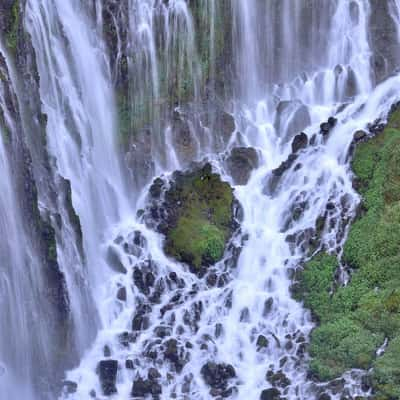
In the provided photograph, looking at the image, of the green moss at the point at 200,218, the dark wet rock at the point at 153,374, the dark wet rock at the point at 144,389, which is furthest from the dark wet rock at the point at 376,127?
the dark wet rock at the point at 144,389

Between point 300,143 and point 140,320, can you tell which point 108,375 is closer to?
point 140,320

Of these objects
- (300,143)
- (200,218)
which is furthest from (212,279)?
(300,143)

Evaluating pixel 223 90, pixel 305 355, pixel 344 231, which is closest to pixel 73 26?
pixel 223 90

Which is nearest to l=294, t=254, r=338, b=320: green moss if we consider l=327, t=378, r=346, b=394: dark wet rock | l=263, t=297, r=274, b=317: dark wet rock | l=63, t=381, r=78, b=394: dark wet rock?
l=263, t=297, r=274, b=317: dark wet rock

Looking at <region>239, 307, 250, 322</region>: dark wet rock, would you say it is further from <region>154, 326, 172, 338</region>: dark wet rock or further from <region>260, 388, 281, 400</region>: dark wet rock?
<region>260, 388, 281, 400</region>: dark wet rock

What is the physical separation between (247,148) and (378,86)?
229 inches

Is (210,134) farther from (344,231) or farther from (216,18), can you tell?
(344,231)

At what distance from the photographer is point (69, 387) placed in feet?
97.8

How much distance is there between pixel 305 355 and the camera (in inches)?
1191

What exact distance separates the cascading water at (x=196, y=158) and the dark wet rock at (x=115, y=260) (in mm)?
79

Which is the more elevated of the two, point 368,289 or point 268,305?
point 268,305

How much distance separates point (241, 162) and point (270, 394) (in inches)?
410

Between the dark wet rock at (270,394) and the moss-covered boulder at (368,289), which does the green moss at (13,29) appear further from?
the dark wet rock at (270,394)

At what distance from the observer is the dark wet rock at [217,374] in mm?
29688
